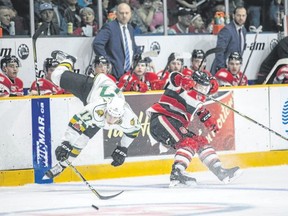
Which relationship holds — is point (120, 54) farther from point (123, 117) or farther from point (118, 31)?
point (123, 117)

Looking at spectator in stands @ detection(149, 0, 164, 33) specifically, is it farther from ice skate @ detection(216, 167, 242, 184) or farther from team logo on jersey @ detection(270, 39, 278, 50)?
ice skate @ detection(216, 167, 242, 184)

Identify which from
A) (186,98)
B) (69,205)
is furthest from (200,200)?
(186,98)

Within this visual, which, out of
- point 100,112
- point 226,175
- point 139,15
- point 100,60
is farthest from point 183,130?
point 139,15

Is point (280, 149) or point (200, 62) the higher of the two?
point (200, 62)

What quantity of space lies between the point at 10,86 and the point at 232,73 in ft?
9.78

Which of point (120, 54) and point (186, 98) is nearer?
point (186, 98)

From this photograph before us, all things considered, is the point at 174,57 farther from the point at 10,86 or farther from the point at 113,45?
the point at 10,86

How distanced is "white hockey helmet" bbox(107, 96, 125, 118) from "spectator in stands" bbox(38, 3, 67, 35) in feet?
7.93

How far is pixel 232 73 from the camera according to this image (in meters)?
14.0

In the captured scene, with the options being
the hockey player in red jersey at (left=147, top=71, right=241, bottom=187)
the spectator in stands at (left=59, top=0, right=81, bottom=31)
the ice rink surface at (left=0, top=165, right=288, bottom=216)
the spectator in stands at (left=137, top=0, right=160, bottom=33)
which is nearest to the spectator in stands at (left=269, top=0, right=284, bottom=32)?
the spectator in stands at (left=137, top=0, right=160, bottom=33)

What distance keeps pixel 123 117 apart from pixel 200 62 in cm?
303

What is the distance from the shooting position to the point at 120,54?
43.8 ft

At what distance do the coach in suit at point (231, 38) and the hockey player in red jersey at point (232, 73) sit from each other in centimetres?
17

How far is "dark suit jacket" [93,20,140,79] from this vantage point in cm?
1313
